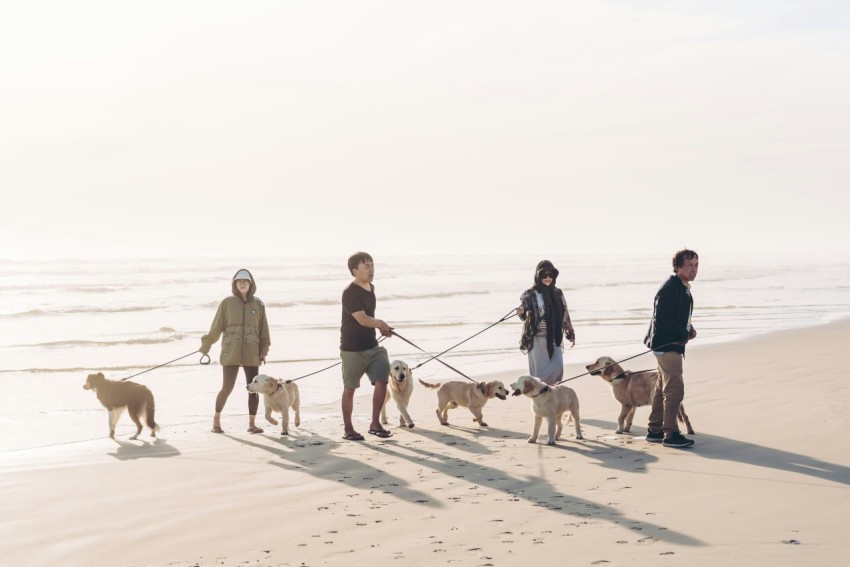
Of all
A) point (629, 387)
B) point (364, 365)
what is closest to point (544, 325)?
Answer: point (629, 387)

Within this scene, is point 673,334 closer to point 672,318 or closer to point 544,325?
point 672,318

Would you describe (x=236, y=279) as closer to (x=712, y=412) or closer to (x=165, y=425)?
(x=165, y=425)

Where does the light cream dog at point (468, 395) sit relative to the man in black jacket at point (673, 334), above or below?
below

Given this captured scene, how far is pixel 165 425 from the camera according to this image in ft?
33.1

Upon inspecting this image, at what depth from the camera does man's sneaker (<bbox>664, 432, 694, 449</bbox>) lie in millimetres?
7859

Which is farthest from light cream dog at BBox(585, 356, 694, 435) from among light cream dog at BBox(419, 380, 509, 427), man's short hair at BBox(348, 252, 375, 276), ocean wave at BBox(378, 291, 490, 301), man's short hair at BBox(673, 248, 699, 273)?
ocean wave at BBox(378, 291, 490, 301)

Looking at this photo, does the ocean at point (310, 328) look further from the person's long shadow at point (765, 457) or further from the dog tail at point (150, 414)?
the person's long shadow at point (765, 457)

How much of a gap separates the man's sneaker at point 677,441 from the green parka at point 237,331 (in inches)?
177

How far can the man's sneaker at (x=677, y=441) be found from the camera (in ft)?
25.8

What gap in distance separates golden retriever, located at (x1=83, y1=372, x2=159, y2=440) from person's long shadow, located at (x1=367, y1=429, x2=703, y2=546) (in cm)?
258

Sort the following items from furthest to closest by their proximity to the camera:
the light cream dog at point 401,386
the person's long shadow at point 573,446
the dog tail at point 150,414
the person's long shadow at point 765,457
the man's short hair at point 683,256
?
1. the light cream dog at point 401,386
2. the dog tail at point 150,414
3. the man's short hair at point 683,256
4. the person's long shadow at point 573,446
5. the person's long shadow at point 765,457

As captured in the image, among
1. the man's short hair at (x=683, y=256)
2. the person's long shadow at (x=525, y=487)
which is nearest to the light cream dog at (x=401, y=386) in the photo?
the person's long shadow at (x=525, y=487)

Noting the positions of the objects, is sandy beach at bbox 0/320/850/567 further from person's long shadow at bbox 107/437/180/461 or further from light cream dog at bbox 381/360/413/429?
light cream dog at bbox 381/360/413/429

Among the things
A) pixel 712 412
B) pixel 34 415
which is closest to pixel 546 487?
pixel 712 412
